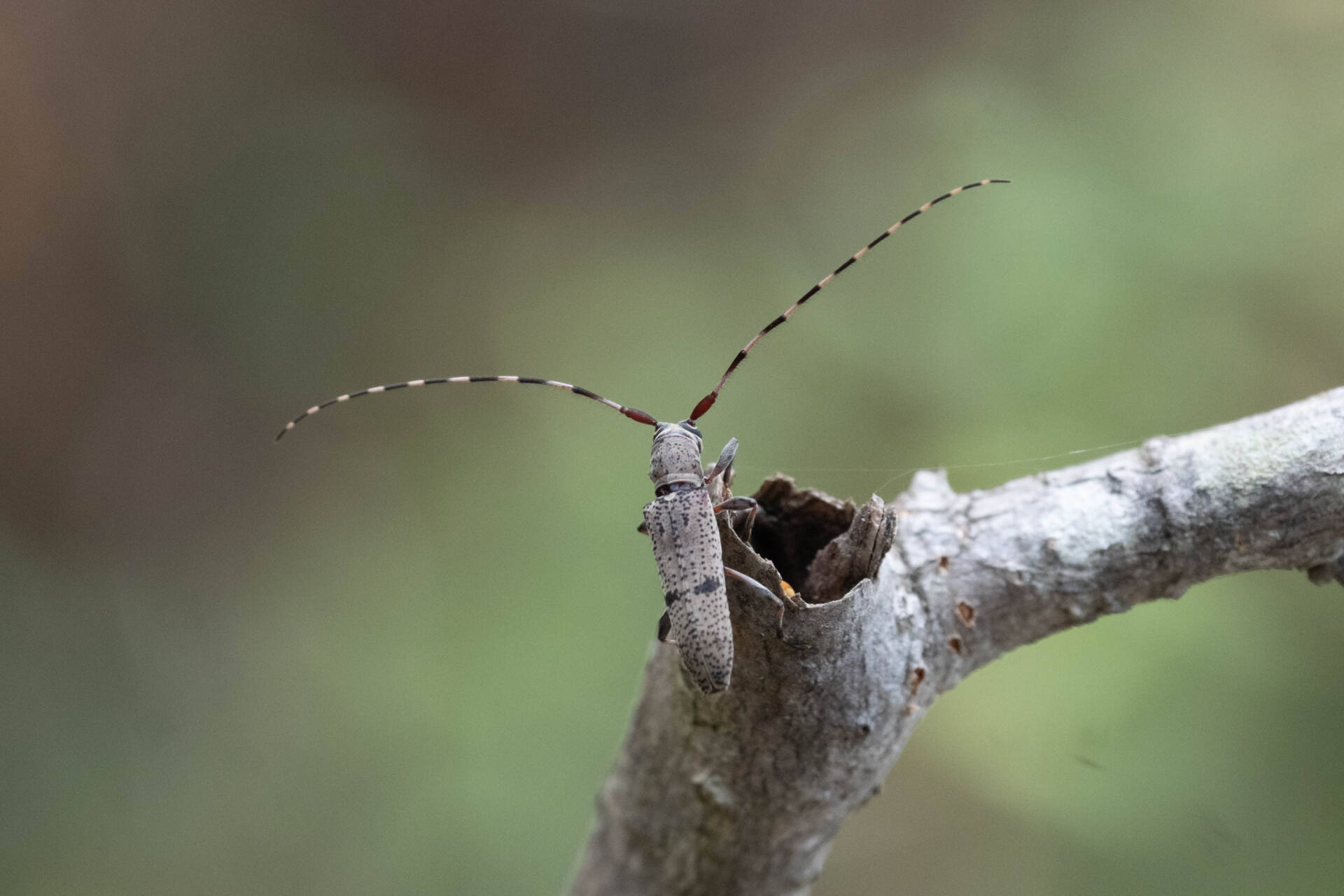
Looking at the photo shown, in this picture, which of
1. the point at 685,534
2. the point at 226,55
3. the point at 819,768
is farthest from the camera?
the point at 226,55

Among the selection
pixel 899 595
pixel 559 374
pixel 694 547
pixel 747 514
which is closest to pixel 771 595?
pixel 747 514

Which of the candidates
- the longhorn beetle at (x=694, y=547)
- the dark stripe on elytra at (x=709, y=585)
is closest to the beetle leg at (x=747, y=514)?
the longhorn beetle at (x=694, y=547)

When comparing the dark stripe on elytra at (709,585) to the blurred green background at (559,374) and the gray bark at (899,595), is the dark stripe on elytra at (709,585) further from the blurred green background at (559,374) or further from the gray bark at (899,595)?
the blurred green background at (559,374)

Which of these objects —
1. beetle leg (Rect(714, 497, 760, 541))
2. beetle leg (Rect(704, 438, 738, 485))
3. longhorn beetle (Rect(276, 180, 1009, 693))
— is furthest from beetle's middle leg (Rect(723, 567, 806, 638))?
beetle leg (Rect(704, 438, 738, 485))

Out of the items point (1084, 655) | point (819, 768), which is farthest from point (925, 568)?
point (1084, 655)

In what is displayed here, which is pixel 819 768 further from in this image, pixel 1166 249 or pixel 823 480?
pixel 1166 249

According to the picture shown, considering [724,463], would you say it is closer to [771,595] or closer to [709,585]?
[709,585]

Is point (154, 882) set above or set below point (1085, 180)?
below
